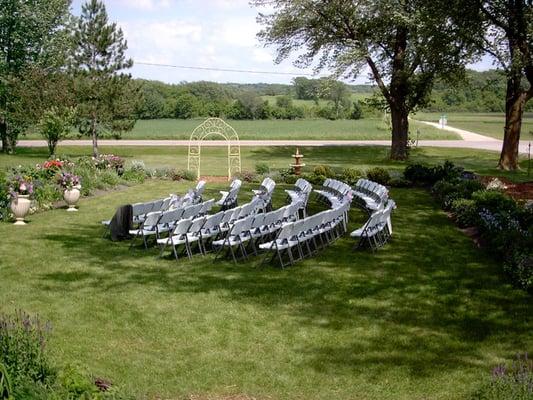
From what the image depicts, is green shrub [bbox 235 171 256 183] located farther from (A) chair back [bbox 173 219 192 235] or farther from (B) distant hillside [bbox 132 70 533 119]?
(B) distant hillside [bbox 132 70 533 119]

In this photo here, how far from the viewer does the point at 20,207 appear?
14.6 metres

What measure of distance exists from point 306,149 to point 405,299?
30.7 meters

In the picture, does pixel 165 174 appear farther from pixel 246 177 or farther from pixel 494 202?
pixel 494 202

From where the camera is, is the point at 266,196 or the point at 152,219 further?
the point at 266,196

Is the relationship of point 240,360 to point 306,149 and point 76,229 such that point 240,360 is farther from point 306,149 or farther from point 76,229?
point 306,149

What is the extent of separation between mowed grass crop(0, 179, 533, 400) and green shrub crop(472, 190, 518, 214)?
4.18ft

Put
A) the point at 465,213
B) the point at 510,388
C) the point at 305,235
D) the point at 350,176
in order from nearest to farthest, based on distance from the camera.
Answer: the point at 510,388 < the point at 305,235 < the point at 465,213 < the point at 350,176

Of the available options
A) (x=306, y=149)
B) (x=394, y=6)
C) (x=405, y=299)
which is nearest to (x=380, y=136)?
(x=306, y=149)

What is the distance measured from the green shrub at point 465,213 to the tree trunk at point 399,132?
1790cm

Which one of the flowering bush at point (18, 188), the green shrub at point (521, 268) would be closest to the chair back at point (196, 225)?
the green shrub at point (521, 268)

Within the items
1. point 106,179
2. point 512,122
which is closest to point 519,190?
point 512,122

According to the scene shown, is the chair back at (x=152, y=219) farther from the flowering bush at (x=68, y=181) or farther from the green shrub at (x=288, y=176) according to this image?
the green shrub at (x=288, y=176)

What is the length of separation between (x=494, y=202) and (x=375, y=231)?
3.76 meters

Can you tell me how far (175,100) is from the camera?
90375 mm
